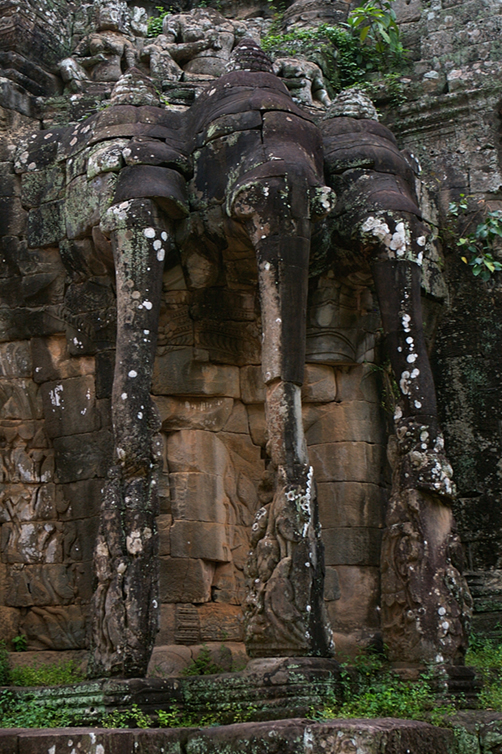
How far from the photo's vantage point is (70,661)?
32.9 feet

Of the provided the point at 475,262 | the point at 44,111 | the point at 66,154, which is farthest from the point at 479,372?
the point at 44,111

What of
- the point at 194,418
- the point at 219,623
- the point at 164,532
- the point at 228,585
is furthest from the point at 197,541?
the point at 194,418

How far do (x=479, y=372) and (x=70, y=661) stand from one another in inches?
198

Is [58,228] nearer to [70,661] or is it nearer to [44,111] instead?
[44,111]

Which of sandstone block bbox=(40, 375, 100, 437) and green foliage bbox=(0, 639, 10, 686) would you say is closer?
green foliage bbox=(0, 639, 10, 686)

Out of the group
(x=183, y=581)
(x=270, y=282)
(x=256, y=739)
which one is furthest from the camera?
(x=183, y=581)

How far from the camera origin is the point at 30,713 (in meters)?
8.70

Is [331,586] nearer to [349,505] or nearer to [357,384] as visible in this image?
[349,505]

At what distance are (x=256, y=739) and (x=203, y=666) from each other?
2.10 meters

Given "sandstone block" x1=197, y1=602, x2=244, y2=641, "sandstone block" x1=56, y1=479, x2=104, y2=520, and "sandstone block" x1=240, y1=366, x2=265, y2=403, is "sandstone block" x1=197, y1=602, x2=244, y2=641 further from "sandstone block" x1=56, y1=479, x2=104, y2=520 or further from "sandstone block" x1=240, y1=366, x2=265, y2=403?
"sandstone block" x1=240, y1=366, x2=265, y2=403

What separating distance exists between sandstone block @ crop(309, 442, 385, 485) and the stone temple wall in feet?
0.05

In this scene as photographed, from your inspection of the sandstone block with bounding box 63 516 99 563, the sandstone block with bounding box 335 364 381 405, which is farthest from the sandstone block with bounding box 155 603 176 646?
the sandstone block with bounding box 335 364 381 405

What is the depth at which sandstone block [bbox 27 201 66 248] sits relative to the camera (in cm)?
1092

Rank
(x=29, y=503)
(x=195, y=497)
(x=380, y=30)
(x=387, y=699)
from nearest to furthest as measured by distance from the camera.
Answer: (x=387, y=699) < (x=195, y=497) < (x=29, y=503) < (x=380, y=30)
